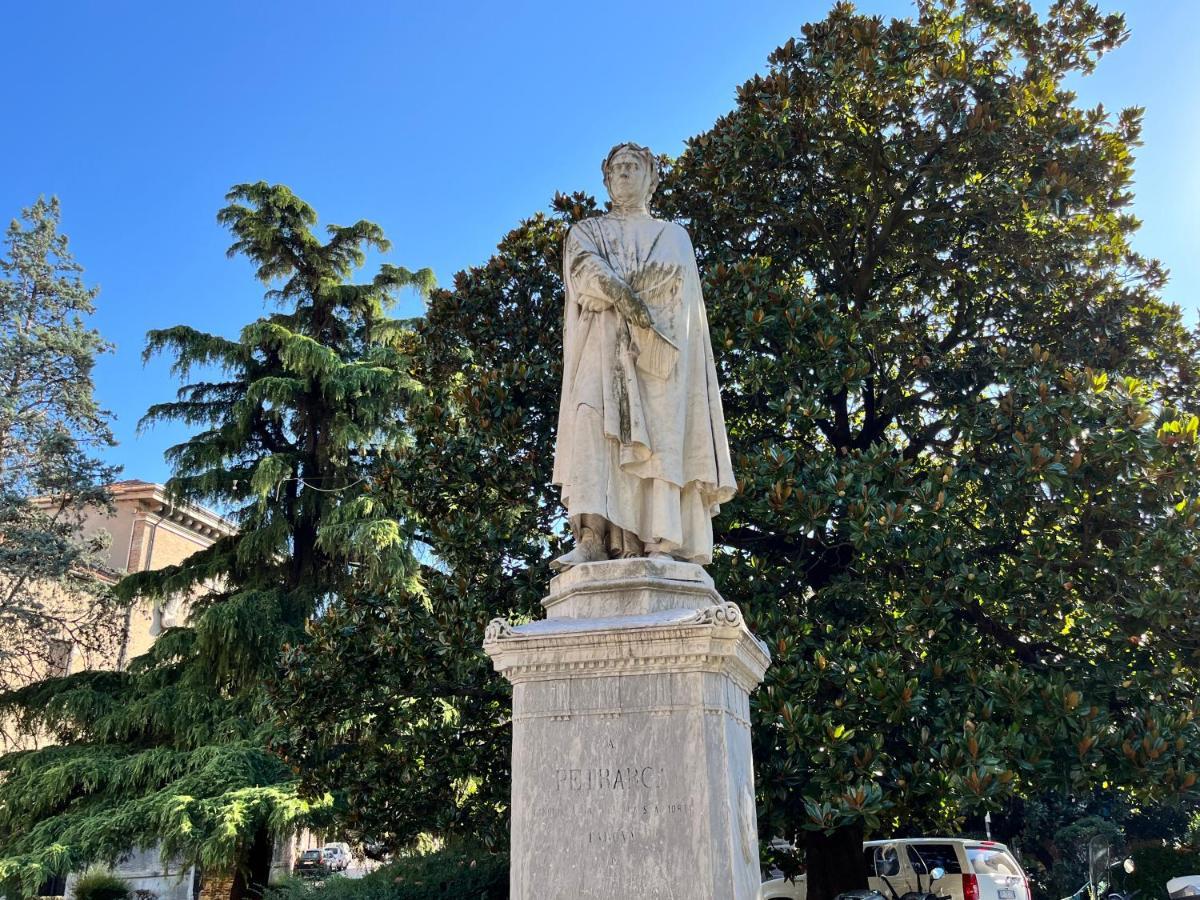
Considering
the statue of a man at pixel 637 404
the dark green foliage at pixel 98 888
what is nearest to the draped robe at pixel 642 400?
the statue of a man at pixel 637 404

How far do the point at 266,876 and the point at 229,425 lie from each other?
8.67 meters

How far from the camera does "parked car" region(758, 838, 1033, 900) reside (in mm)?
14164

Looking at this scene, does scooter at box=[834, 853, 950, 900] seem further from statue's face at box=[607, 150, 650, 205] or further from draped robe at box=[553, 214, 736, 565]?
statue's face at box=[607, 150, 650, 205]

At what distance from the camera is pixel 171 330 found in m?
19.6

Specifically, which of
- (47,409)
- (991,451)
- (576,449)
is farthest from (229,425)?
(576,449)

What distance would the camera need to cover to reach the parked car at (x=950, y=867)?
14.2 meters

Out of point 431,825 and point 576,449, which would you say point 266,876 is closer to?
point 431,825

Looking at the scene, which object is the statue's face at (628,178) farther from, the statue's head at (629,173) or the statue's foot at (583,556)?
the statue's foot at (583,556)

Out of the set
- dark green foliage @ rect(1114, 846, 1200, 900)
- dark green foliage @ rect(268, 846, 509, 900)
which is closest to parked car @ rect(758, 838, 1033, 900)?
dark green foliage @ rect(268, 846, 509, 900)

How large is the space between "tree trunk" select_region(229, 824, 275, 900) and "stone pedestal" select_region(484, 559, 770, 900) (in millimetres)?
12790

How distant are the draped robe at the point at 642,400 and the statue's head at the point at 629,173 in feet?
0.73

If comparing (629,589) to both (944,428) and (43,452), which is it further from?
(43,452)

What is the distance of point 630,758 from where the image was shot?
4270 mm

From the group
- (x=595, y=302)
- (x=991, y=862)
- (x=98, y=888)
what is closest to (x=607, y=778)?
(x=595, y=302)
